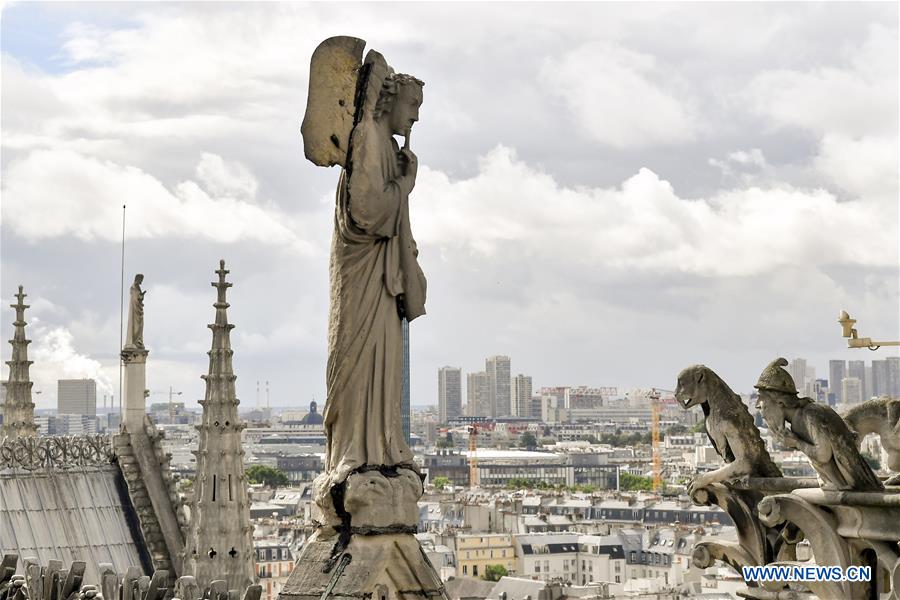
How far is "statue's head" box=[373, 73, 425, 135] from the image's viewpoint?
871 centimetres

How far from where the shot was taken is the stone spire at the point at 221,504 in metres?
24.8

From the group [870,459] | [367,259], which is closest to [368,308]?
[367,259]

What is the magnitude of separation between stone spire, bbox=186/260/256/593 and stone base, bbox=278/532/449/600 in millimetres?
16461

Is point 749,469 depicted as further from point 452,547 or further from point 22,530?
point 452,547

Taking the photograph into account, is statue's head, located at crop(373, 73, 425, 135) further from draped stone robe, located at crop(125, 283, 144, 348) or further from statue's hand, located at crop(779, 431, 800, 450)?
draped stone robe, located at crop(125, 283, 144, 348)

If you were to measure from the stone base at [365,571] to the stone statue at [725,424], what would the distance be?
169cm

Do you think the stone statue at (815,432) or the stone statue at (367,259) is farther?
the stone statue at (815,432)

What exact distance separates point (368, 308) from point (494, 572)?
388ft

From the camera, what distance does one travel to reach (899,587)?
27.3ft

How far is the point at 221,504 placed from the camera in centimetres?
2500

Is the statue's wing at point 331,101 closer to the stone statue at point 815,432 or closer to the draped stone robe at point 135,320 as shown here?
the stone statue at point 815,432

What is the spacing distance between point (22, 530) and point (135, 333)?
495 cm

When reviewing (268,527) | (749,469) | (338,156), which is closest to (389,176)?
(338,156)

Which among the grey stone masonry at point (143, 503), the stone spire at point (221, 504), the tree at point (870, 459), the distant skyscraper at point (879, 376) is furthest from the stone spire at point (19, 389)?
the distant skyscraper at point (879, 376)
